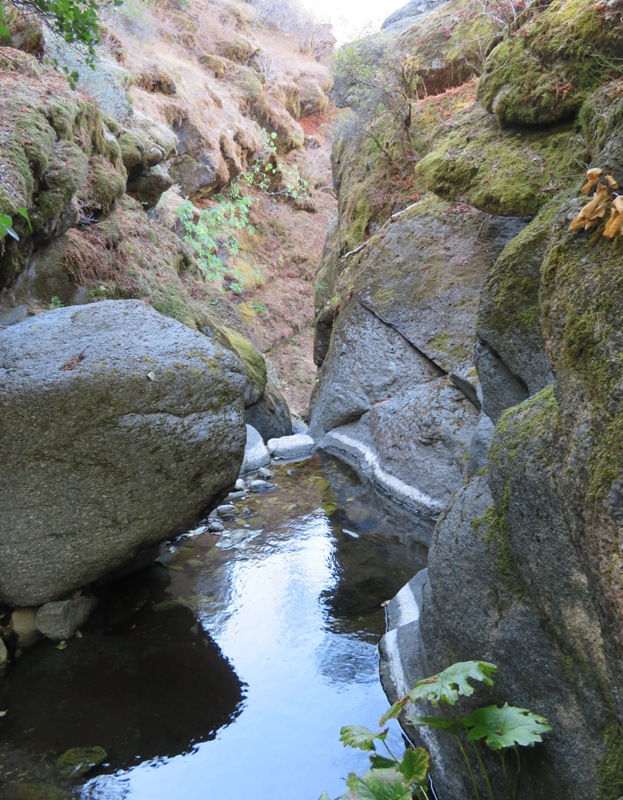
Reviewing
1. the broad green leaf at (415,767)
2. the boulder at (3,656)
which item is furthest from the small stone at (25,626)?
the broad green leaf at (415,767)

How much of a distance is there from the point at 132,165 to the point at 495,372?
8.93 m

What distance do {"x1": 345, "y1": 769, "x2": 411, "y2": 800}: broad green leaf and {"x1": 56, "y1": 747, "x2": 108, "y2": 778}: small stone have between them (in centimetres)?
213

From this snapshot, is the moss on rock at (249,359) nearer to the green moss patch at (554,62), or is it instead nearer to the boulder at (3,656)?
the green moss patch at (554,62)

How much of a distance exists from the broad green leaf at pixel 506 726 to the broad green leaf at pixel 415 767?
0.26 m

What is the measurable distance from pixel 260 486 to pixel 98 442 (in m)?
4.56

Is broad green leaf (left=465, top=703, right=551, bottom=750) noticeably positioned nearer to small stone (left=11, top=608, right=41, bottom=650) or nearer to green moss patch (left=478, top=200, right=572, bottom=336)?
green moss patch (left=478, top=200, right=572, bottom=336)

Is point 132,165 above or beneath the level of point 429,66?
beneath

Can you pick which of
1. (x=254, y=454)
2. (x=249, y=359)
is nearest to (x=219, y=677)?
(x=254, y=454)

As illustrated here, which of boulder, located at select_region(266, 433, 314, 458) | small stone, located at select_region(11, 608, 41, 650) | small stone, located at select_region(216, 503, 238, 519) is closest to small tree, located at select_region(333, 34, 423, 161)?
boulder, located at select_region(266, 433, 314, 458)

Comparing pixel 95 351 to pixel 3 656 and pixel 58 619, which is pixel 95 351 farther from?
pixel 3 656

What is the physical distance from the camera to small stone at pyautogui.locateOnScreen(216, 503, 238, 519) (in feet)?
24.5

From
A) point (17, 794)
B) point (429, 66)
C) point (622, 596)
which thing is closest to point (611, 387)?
point (622, 596)

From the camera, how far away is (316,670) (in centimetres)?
437

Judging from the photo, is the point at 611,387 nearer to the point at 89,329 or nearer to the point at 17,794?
the point at 17,794
